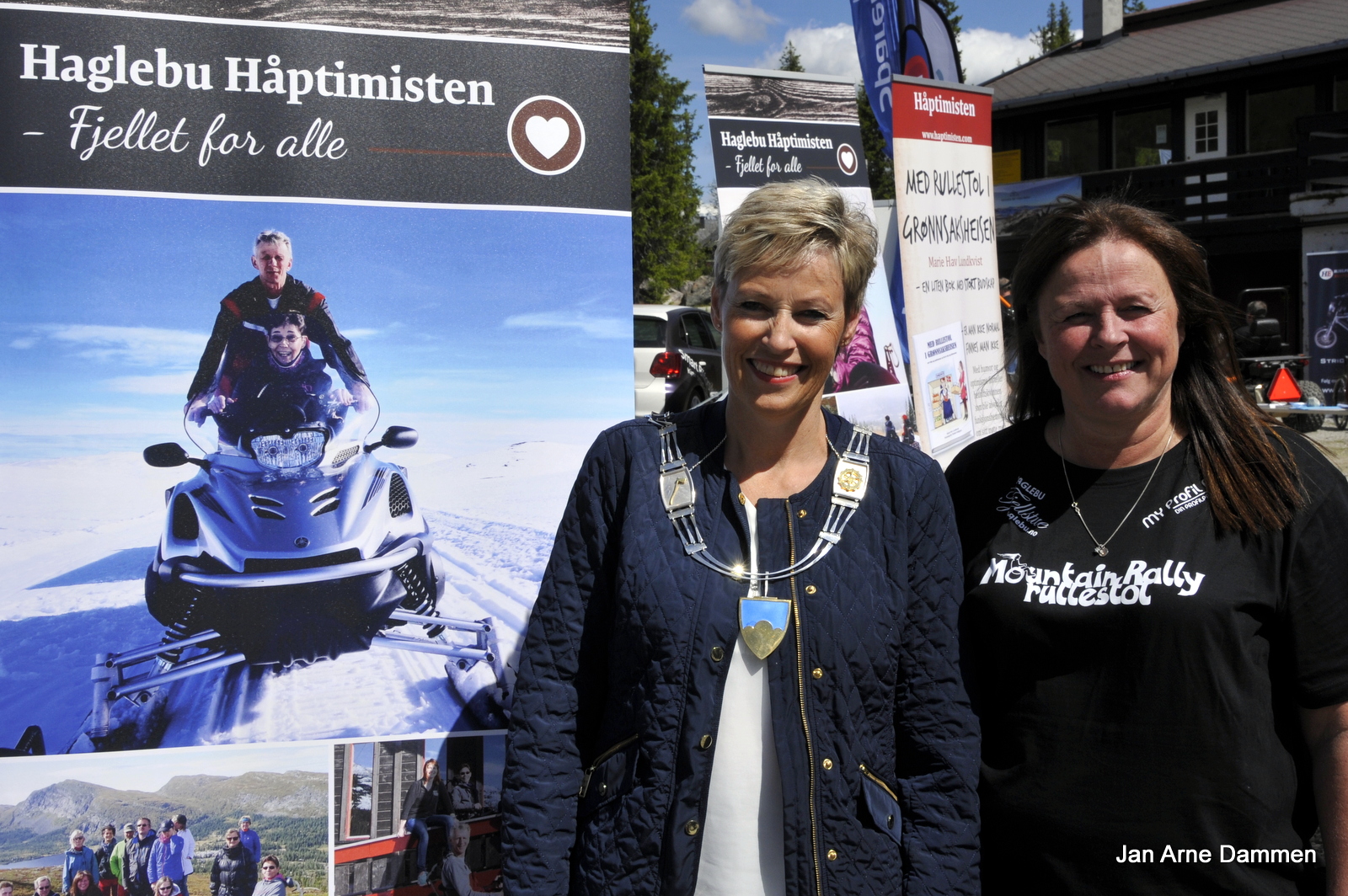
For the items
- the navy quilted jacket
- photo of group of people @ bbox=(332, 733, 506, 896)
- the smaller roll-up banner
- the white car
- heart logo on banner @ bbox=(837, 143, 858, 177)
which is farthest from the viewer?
the white car

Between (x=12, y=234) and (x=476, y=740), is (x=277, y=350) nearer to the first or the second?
(x=12, y=234)

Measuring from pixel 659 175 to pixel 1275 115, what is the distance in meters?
14.3

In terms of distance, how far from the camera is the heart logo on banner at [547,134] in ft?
6.98

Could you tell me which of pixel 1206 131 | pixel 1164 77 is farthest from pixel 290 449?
pixel 1206 131

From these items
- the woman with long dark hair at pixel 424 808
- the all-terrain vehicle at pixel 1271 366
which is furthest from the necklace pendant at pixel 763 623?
the all-terrain vehicle at pixel 1271 366

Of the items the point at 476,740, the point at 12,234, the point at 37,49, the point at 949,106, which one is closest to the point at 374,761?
the point at 476,740

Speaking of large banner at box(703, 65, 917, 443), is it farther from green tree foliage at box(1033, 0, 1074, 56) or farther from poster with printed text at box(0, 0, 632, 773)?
green tree foliage at box(1033, 0, 1074, 56)

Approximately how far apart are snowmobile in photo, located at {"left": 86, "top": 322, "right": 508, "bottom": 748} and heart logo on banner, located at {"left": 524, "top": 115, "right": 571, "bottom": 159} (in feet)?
2.08

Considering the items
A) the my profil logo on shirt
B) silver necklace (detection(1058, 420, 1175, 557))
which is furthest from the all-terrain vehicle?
the my profil logo on shirt

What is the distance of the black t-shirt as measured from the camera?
1.55 m

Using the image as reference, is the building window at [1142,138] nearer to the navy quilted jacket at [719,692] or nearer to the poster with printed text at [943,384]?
the poster with printed text at [943,384]

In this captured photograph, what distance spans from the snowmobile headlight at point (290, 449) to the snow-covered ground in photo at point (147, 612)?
0.43ft

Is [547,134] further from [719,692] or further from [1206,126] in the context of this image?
[1206,126]

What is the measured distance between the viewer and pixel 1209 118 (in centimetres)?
2078
